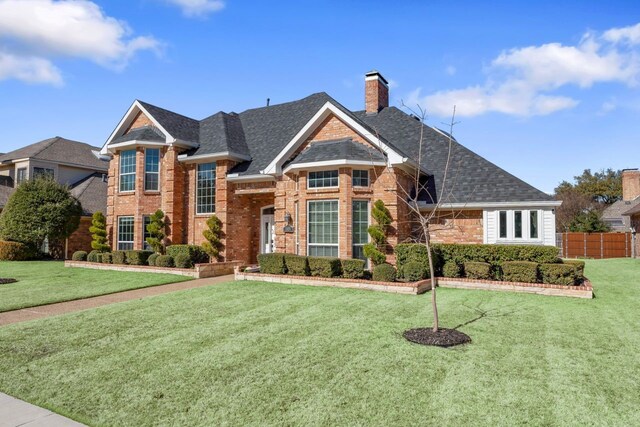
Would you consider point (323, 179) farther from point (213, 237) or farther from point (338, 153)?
point (213, 237)

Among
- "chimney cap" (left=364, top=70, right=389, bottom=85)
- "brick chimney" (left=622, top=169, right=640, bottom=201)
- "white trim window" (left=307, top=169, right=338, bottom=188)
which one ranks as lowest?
"white trim window" (left=307, top=169, right=338, bottom=188)

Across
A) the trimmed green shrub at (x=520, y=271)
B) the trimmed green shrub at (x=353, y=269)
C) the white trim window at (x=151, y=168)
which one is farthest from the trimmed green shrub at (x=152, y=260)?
the trimmed green shrub at (x=520, y=271)

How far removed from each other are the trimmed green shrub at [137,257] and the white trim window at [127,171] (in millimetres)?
4057

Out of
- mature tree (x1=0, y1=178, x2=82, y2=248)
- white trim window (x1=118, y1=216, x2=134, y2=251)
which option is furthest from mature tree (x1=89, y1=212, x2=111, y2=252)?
mature tree (x1=0, y1=178, x2=82, y2=248)

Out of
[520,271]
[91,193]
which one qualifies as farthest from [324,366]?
[91,193]

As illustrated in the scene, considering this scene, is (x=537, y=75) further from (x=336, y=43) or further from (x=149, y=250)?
(x=149, y=250)

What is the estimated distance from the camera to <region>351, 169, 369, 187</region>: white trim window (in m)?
15.4

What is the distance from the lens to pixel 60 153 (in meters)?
30.5

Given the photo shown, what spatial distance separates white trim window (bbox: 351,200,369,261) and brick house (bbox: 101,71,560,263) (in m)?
0.04

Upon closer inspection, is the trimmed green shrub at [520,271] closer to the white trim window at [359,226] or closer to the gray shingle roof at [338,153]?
the white trim window at [359,226]

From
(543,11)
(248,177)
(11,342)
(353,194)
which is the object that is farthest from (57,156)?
(543,11)

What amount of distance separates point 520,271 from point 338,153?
7.40 m

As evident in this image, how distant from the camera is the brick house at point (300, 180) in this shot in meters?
15.4

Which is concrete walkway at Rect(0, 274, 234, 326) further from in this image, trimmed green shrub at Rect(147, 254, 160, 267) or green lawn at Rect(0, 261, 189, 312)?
trimmed green shrub at Rect(147, 254, 160, 267)
